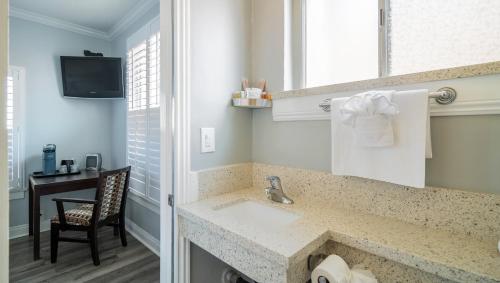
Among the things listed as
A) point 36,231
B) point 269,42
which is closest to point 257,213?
point 269,42

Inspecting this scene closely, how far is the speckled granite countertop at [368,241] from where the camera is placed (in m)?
0.60

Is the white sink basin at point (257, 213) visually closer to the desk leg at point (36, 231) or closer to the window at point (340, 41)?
the window at point (340, 41)

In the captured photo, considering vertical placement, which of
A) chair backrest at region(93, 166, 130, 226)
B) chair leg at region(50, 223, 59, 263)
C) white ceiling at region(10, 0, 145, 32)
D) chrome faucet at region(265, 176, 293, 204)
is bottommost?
chair leg at region(50, 223, 59, 263)

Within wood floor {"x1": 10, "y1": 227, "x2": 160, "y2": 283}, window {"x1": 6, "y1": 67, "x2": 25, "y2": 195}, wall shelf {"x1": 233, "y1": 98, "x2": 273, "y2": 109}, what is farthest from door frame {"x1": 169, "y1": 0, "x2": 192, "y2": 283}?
window {"x1": 6, "y1": 67, "x2": 25, "y2": 195}

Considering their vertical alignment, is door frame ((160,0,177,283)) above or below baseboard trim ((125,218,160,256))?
above

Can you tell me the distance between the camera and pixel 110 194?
7.09 feet

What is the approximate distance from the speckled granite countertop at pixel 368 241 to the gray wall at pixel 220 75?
378 mm

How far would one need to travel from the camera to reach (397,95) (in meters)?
0.81

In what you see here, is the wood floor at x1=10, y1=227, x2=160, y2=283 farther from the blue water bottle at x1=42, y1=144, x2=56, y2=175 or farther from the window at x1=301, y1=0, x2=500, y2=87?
the window at x1=301, y1=0, x2=500, y2=87

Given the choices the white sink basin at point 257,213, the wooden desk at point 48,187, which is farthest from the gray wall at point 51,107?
the white sink basin at point 257,213

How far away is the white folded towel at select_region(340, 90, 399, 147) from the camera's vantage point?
0.80 meters

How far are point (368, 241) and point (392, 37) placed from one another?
840mm

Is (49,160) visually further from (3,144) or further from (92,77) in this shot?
(3,144)

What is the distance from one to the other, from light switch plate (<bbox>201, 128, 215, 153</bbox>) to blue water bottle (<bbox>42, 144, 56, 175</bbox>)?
7.69ft
